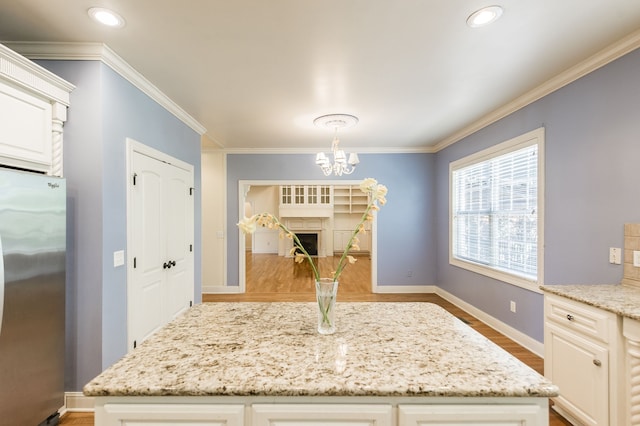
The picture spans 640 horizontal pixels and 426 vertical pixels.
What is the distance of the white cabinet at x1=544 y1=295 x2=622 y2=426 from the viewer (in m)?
1.52

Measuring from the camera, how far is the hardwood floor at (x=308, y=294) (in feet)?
8.77

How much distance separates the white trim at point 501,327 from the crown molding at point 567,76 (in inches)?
92.8

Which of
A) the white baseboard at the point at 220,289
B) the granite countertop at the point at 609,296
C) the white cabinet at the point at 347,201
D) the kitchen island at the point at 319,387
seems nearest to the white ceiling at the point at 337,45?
the granite countertop at the point at 609,296

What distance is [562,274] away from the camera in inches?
98.3

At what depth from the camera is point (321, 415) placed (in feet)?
2.83

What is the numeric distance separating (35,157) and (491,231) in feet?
14.2

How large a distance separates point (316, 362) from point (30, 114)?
224 centimetres

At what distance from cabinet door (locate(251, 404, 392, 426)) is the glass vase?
0.35 meters

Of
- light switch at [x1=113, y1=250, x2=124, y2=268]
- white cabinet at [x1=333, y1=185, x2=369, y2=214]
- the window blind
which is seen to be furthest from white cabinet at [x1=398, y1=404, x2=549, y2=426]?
white cabinet at [x1=333, y1=185, x2=369, y2=214]

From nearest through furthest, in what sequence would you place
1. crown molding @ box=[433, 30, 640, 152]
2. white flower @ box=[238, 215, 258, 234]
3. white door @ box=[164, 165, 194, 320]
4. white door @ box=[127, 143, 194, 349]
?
white flower @ box=[238, 215, 258, 234] → crown molding @ box=[433, 30, 640, 152] → white door @ box=[127, 143, 194, 349] → white door @ box=[164, 165, 194, 320]

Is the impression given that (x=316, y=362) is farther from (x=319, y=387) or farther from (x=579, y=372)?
(x=579, y=372)

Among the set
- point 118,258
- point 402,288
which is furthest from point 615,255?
point 118,258

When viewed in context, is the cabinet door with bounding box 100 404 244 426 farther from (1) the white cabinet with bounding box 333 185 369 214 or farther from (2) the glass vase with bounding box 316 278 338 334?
(1) the white cabinet with bounding box 333 185 369 214

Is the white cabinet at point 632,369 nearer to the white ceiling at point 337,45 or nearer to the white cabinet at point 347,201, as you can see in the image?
the white ceiling at point 337,45
